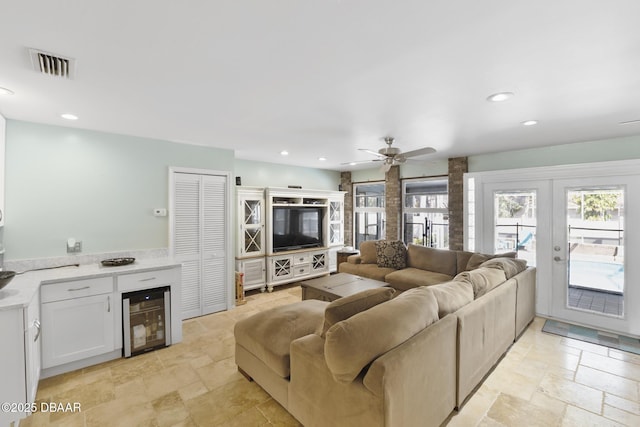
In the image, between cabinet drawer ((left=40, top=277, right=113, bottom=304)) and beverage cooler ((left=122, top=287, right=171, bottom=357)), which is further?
beverage cooler ((left=122, top=287, right=171, bottom=357))

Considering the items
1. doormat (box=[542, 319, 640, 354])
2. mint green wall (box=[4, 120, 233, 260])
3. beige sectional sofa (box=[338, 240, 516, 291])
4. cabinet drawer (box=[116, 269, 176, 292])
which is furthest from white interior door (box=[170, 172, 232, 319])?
doormat (box=[542, 319, 640, 354])

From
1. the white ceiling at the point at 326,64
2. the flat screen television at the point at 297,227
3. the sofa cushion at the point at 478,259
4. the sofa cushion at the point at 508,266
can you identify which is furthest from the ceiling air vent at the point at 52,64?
the sofa cushion at the point at 478,259

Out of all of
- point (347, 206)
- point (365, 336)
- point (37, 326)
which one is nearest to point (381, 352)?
point (365, 336)

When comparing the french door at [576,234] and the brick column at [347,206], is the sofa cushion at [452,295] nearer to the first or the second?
the french door at [576,234]

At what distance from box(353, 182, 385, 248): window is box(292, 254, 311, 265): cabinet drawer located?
1.67m

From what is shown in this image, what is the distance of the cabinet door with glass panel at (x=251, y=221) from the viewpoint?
488cm

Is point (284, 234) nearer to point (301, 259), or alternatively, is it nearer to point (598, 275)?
point (301, 259)

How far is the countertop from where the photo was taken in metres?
2.05

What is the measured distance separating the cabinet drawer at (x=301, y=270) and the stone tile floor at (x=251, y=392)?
8.01ft

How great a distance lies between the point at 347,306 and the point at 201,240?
9.21ft

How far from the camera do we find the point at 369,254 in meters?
5.23

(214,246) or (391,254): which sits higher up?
(214,246)

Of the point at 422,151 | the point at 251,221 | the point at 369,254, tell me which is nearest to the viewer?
the point at 422,151

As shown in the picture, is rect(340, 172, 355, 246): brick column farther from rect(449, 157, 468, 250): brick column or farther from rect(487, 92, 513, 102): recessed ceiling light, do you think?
rect(487, 92, 513, 102): recessed ceiling light
